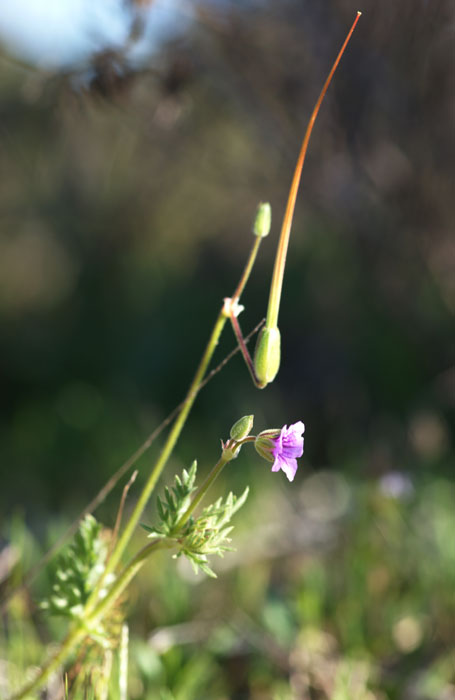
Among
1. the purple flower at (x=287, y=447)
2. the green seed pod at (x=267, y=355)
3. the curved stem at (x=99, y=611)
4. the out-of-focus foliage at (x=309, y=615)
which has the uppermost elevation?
the green seed pod at (x=267, y=355)

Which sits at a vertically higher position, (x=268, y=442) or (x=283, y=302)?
(x=268, y=442)

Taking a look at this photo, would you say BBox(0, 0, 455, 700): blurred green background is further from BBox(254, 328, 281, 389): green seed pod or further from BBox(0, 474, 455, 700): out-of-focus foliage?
BBox(254, 328, 281, 389): green seed pod

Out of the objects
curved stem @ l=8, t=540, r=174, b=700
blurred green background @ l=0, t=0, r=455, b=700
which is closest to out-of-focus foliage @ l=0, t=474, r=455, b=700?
blurred green background @ l=0, t=0, r=455, b=700

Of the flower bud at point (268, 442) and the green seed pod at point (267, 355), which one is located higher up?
the green seed pod at point (267, 355)

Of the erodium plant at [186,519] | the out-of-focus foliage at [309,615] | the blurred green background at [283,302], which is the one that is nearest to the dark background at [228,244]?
the blurred green background at [283,302]

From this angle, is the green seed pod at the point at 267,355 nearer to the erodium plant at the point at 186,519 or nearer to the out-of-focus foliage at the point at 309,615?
the erodium plant at the point at 186,519

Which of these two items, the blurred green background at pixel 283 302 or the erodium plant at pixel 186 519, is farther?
the blurred green background at pixel 283 302

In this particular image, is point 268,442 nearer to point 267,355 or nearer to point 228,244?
point 267,355

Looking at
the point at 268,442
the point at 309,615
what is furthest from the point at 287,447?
the point at 309,615
